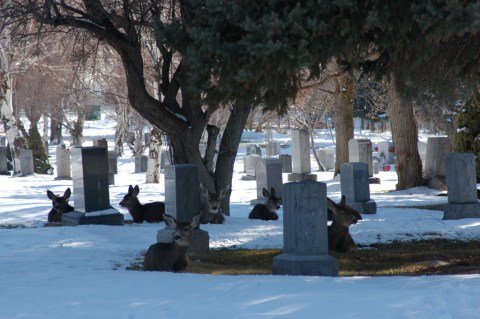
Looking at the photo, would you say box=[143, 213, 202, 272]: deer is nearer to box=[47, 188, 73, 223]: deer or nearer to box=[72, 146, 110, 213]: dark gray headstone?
box=[72, 146, 110, 213]: dark gray headstone

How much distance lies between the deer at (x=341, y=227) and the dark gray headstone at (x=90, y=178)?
5.67 metres

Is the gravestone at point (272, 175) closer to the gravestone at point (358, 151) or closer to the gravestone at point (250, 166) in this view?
the gravestone at point (358, 151)

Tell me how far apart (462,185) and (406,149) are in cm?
1107

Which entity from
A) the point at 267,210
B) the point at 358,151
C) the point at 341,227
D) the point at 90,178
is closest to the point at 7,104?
the point at 358,151

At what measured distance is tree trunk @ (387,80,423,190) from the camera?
94.9 ft

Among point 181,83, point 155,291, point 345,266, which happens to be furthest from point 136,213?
point 155,291

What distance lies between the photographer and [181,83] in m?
16.1

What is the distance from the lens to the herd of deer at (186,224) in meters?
11.2

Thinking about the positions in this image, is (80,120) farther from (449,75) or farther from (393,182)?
(449,75)

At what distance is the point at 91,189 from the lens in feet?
56.7

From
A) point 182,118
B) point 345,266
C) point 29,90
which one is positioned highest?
point 29,90

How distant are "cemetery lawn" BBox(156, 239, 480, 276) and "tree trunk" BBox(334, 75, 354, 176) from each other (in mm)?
18510

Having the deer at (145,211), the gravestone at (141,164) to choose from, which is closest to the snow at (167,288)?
the deer at (145,211)

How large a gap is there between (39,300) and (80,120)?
4597 cm
